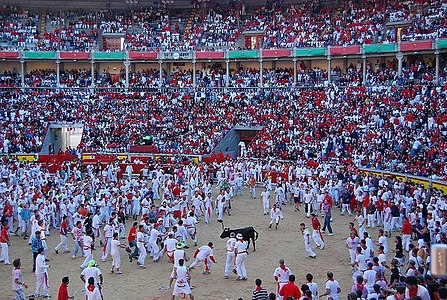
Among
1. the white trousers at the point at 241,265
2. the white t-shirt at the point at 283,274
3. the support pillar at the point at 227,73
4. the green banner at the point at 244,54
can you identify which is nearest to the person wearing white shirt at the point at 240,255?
the white trousers at the point at 241,265

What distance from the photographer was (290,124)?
4412 cm

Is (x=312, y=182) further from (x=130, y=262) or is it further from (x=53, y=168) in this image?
(x=53, y=168)

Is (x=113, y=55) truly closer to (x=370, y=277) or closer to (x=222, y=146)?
(x=222, y=146)

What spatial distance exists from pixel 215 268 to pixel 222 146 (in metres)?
26.2

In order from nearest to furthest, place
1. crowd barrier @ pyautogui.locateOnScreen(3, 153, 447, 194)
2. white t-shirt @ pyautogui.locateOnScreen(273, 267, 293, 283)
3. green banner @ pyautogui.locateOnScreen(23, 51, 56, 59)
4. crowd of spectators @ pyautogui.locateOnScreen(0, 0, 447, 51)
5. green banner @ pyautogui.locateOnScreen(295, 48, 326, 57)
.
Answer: white t-shirt @ pyautogui.locateOnScreen(273, 267, 293, 283) → crowd barrier @ pyautogui.locateOnScreen(3, 153, 447, 194) → crowd of spectators @ pyautogui.locateOnScreen(0, 0, 447, 51) → green banner @ pyautogui.locateOnScreen(295, 48, 326, 57) → green banner @ pyautogui.locateOnScreen(23, 51, 56, 59)

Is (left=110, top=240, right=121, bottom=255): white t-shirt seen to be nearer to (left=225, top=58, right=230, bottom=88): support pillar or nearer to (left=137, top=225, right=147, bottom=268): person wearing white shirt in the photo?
(left=137, top=225, right=147, bottom=268): person wearing white shirt

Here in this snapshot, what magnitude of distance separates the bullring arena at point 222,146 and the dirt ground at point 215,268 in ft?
0.32

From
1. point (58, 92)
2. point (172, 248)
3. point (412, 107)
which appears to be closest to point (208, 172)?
point (412, 107)

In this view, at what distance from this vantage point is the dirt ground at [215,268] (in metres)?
17.8

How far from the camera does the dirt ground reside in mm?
17844

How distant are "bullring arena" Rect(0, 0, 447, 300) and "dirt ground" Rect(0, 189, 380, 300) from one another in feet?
0.32

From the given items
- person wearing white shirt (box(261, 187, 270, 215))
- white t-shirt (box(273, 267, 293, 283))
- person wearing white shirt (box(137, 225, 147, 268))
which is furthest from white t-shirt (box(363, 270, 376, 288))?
person wearing white shirt (box(261, 187, 270, 215))

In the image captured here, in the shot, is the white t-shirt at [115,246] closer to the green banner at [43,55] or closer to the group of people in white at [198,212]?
the group of people in white at [198,212]

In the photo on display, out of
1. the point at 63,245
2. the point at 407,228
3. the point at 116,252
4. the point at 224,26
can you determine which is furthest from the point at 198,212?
the point at 224,26
